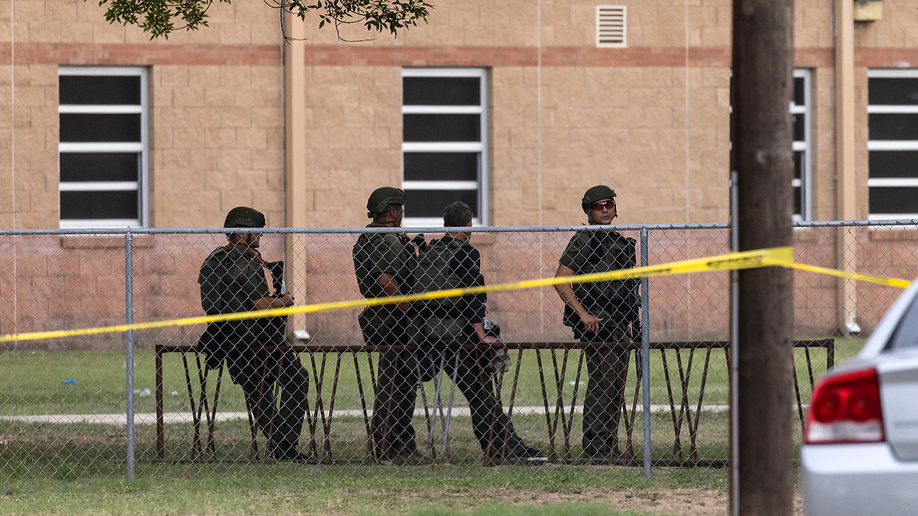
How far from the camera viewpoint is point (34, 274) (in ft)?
49.1

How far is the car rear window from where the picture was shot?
379cm

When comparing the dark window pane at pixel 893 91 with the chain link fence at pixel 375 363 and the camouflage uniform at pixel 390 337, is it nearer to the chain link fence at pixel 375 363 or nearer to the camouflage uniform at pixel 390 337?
the chain link fence at pixel 375 363

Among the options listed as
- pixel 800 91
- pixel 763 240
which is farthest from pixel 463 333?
pixel 800 91

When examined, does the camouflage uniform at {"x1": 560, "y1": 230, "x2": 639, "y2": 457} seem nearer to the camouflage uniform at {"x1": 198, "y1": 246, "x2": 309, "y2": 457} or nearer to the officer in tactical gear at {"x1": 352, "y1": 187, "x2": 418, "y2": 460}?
the officer in tactical gear at {"x1": 352, "y1": 187, "x2": 418, "y2": 460}

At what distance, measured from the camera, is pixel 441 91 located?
16.2m

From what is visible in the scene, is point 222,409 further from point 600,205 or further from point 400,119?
point 400,119

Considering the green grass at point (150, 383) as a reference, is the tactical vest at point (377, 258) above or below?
above

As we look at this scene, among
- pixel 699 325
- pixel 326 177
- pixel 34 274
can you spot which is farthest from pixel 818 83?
pixel 34 274

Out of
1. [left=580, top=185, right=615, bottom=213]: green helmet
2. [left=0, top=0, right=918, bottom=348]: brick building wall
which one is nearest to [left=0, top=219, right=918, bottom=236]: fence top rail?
[left=580, top=185, right=615, bottom=213]: green helmet

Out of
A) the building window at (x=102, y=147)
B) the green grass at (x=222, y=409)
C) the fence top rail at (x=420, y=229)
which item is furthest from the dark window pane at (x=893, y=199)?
the fence top rail at (x=420, y=229)

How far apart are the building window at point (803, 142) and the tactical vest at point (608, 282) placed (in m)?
9.98

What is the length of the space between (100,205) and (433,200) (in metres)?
4.64

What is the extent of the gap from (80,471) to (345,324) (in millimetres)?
8257

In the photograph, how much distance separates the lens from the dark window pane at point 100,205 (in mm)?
15508
